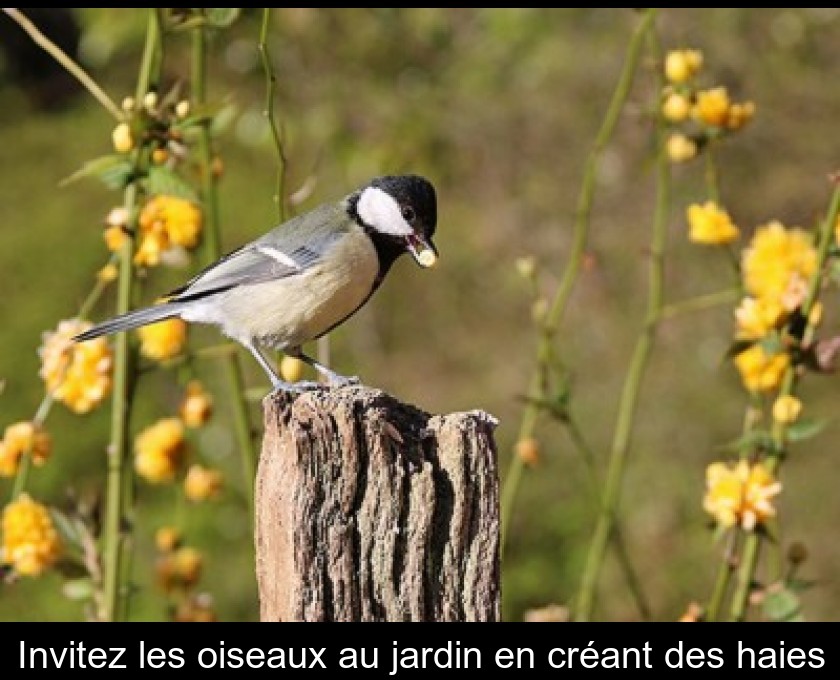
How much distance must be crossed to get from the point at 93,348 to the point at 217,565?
93.9 inches

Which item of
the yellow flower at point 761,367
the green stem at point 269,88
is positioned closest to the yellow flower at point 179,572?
the green stem at point 269,88

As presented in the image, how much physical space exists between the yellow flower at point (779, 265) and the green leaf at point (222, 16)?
874mm

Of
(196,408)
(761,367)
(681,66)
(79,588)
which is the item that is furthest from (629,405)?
(79,588)

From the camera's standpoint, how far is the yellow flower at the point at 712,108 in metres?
2.46

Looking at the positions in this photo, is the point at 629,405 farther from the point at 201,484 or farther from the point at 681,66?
the point at 201,484

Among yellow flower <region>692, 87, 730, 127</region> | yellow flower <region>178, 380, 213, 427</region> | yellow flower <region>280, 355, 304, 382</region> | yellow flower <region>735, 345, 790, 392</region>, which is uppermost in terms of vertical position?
yellow flower <region>692, 87, 730, 127</region>

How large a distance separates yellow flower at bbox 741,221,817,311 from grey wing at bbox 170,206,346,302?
0.66 metres

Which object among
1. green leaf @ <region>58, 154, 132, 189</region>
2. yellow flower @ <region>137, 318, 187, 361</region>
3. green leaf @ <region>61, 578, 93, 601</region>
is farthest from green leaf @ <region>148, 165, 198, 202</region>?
green leaf @ <region>61, 578, 93, 601</region>

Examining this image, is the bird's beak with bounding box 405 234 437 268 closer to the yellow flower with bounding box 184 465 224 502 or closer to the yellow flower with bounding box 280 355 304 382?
the yellow flower with bounding box 280 355 304 382

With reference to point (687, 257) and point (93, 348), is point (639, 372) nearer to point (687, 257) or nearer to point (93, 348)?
point (93, 348)

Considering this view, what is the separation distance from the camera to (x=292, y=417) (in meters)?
1.78

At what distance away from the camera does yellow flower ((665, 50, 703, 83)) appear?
2.46m
